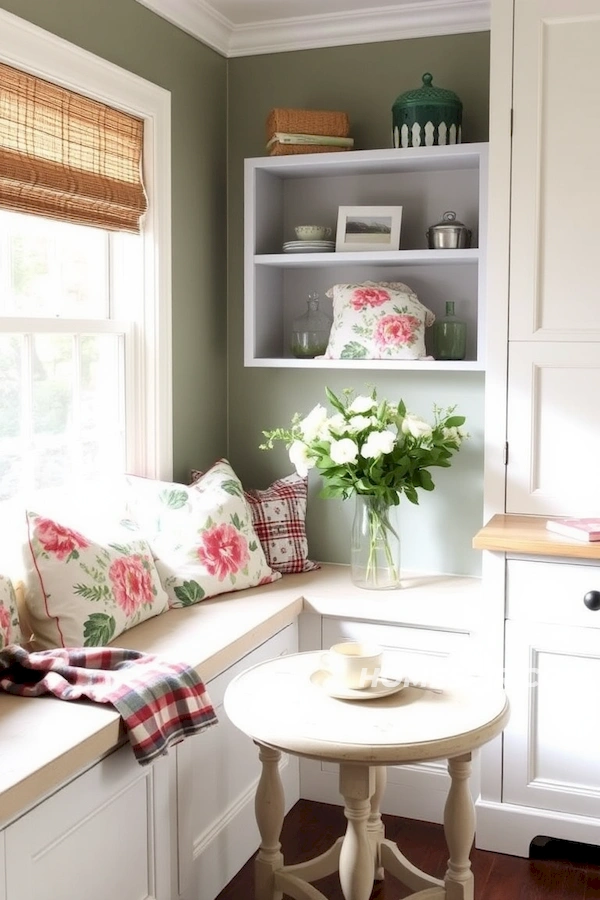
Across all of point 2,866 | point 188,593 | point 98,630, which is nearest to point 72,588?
point 98,630

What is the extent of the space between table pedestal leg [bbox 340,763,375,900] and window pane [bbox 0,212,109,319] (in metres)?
1.50

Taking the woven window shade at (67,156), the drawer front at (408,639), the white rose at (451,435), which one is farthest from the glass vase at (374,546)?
the woven window shade at (67,156)

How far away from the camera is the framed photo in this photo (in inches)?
131

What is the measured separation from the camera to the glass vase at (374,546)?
3166 millimetres

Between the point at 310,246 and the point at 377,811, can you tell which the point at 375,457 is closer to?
the point at 310,246

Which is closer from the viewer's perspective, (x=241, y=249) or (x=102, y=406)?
(x=102, y=406)

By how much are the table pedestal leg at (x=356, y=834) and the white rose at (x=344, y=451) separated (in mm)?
1056

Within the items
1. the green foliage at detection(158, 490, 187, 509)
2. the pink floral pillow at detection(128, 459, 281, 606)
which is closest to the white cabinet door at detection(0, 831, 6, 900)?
the pink floral pillow at detection(128, 459, 281, 606)

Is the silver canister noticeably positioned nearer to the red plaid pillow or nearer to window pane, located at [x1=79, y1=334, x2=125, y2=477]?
the red plaid pillow

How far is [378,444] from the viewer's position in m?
2.97

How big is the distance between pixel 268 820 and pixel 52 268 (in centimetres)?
159

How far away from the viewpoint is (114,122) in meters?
2.99

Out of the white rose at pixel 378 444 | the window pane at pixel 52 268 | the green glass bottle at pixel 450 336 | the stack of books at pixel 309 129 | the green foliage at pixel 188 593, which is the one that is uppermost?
the stack of books at pixel 309 129

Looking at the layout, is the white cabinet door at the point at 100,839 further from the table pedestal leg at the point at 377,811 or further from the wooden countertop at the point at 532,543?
the wooden countertop at the point at 532,543
